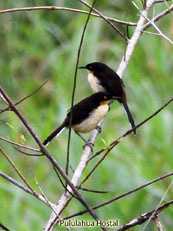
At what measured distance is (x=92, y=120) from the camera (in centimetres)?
508

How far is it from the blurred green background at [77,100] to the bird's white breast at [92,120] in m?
0.27

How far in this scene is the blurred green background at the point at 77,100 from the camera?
531 centimetres

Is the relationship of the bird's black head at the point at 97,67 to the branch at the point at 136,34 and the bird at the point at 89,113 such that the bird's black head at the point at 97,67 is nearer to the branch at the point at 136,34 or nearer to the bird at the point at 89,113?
the bird at the point at 89,113

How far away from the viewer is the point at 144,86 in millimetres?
6586

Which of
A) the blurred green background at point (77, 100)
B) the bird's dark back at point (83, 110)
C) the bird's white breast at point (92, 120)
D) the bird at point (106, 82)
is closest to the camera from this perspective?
the bird's white breast at point (92, 120)

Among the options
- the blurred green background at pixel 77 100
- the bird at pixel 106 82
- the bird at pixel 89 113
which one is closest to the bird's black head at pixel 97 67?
the bird at pixel 106 82

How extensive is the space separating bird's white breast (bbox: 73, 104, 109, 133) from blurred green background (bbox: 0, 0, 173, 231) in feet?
0.89

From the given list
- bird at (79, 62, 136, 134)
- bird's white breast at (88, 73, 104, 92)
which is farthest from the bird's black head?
bird's white breast at (88, 73, 104, 92)

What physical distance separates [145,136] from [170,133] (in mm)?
323

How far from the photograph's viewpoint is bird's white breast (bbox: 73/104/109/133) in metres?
5.06

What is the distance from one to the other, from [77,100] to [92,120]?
165 centimetres

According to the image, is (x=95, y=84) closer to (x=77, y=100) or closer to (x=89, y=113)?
(x=77, y=100)

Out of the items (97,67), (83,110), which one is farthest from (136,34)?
(97,67)

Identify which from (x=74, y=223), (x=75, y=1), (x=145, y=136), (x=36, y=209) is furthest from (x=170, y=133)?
(x=75, y=1)
